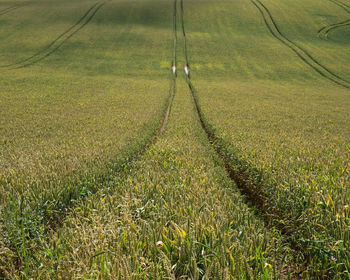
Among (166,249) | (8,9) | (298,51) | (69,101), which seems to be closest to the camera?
(166,249)

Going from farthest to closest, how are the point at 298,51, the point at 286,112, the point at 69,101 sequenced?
the point at 298,51 < the point at 69,101 < the point at 286,112

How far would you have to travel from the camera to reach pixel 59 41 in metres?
57.1

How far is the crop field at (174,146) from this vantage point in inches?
105

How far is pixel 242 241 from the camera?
9.10 ft

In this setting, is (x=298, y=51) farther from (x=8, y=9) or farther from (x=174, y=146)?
(x=8, y=9)

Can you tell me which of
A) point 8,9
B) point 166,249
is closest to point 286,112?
point 166,249

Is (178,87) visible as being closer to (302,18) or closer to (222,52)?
(222,52)

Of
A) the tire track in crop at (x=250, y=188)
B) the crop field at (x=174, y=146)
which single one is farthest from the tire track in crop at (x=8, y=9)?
the tire track in crop at (x=250, y=188)

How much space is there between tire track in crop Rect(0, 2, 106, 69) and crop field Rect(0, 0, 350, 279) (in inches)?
26.8

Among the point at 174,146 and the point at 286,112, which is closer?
the point at 174,146

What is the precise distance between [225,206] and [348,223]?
166cm

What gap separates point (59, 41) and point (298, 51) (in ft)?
190

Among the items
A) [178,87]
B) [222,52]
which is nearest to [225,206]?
[178,87]

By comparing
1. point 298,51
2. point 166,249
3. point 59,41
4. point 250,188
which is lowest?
point 250,188
